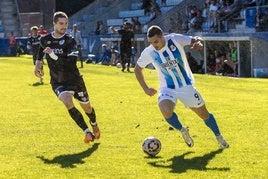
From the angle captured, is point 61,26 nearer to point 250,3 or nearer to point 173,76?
point 173,76

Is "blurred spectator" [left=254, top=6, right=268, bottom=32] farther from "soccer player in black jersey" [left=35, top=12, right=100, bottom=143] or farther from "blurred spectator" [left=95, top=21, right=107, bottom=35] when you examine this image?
"blurred spectator" [left=95, top=21, right=107, bottom=35]

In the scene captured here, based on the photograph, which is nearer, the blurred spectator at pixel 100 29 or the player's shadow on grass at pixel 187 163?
the player's shadow on grass at pixel 187 163

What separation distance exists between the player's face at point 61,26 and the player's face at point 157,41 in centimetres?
162

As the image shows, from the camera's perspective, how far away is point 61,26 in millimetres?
10352

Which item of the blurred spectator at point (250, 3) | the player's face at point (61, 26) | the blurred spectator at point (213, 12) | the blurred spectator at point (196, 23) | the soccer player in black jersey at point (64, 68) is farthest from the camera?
the blurred spectator at point (196, 23)

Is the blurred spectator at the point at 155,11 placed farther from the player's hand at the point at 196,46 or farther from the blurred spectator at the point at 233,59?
the player's hand at the point at 196,46

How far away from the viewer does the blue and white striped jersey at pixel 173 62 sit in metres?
9.52

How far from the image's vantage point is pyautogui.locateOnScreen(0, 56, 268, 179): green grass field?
8.50 m

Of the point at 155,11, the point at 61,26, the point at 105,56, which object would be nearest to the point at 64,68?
the point at 61,26

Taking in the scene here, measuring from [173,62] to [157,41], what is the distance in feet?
1.33

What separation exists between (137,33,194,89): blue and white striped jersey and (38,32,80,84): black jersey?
1504mm

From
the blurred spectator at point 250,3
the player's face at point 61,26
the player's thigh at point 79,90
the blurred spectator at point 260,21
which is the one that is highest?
the player's face at point 61,26

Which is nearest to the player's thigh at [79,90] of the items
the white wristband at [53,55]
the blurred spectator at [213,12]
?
the white wristband at [53,55]

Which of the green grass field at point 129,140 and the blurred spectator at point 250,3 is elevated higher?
the blurred spectator at point 250,3
